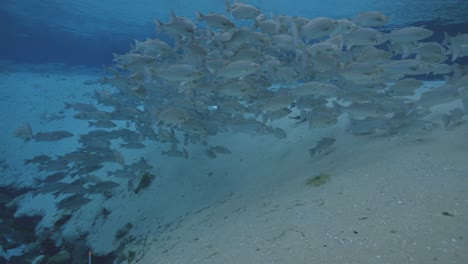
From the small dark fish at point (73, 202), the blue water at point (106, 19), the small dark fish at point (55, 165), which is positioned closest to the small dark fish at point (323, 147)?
the small dark fish at point (73, 202)

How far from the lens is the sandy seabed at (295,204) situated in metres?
2.78

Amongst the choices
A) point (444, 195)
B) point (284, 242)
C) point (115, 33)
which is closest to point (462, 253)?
point (444, 195)

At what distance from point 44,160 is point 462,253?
9957mm

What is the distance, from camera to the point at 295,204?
4.27m

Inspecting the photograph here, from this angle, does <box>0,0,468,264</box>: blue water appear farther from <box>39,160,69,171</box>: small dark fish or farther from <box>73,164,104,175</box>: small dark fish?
<box>73,164,104,175</box>: small dark fish

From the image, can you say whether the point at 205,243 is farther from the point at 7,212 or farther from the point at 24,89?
the point at 24,89

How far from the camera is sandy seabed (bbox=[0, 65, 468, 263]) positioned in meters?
2.78

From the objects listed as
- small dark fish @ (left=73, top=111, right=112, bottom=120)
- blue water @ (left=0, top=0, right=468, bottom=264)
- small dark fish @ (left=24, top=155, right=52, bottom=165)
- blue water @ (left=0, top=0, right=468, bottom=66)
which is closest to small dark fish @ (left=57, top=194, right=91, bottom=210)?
blue water @ (left=0, top=0, right=468, bottom=264)

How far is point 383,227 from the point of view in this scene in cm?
291

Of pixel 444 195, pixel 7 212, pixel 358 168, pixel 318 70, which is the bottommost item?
pixel 7 212

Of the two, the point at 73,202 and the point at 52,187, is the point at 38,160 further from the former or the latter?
the point at 73,202

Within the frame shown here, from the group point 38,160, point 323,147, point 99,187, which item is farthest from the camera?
point 38,160

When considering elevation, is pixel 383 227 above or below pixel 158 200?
Result: above

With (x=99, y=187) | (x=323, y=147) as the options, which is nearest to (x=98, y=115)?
(x=99, y=187)
